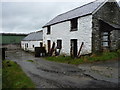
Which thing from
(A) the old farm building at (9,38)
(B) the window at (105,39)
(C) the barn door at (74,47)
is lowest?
(C) the barn door at (74,47)

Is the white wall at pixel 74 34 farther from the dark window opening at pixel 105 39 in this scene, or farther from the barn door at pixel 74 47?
the dark window opening at pixel 105 39

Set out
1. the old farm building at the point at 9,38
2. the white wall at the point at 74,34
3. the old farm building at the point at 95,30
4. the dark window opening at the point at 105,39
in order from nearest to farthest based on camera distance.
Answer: the old farm building at the point at 95,30, the white wall at the point at 74,34, the dark window opening at the point at 105,39, the old farm building at the point at 9,38

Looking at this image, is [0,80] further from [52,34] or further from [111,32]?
[52,34]

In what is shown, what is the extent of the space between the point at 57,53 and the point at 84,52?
5.63 m

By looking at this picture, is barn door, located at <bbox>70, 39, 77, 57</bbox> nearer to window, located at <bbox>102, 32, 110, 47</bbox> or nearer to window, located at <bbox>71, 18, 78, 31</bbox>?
window, located at <bbox>71, 18, 78, 31</bbox>

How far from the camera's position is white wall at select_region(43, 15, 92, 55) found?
1363 centimetres

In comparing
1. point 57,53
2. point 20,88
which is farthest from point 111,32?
point 20,88

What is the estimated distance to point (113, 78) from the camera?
7309 millimetres

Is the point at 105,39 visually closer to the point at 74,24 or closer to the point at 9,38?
the point at 74,24

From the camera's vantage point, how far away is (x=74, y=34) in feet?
51.8

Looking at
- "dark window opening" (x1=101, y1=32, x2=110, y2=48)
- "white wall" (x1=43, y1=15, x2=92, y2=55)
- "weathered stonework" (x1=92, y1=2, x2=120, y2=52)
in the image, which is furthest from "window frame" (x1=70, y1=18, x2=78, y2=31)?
"dark window opening" (x1=101, y1=32, x2=110, y2=48)

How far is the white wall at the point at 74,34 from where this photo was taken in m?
13.6

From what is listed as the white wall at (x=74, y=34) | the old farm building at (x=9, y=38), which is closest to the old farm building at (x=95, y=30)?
the white wall at (x=74, y=34)

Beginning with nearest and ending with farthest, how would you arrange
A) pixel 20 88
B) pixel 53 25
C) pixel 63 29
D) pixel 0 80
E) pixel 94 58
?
pixel 20 88 → pixel 0 80 → pixel 94 58 → pixel 63 29 → pixel 53 25
